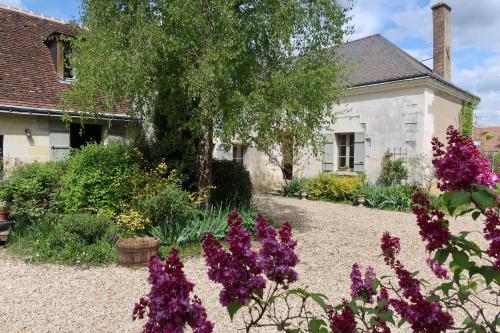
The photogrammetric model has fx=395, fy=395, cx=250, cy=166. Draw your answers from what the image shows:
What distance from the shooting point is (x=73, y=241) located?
244 inches

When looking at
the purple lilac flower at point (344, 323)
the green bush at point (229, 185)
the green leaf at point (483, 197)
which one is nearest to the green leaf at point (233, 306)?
the purple lilac flower at point (344, 323)

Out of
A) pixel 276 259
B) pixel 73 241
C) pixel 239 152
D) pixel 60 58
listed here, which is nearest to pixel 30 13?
pixel 60 58

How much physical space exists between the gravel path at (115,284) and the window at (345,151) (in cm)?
605

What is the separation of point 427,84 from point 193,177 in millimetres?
8195

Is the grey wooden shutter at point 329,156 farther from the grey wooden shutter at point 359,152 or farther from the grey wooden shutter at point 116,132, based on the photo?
the grey wooden shutter at point 116,132

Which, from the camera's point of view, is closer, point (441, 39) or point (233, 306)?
point (233, 306)

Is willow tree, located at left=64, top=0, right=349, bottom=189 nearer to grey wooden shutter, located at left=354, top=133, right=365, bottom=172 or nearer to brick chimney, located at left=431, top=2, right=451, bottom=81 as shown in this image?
grey wooden shutter, located at left=354, top=133, right=365, bottom=172

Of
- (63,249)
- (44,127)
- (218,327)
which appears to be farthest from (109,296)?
(44,127)

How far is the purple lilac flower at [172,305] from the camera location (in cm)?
147

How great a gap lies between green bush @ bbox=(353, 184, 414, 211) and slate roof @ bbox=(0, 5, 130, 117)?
9.21m

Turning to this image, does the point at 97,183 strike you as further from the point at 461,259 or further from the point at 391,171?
the point at 391,171

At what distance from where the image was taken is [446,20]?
13.7m

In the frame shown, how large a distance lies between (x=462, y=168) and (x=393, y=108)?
12572mm

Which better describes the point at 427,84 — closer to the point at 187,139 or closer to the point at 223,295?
the point at 187,139
